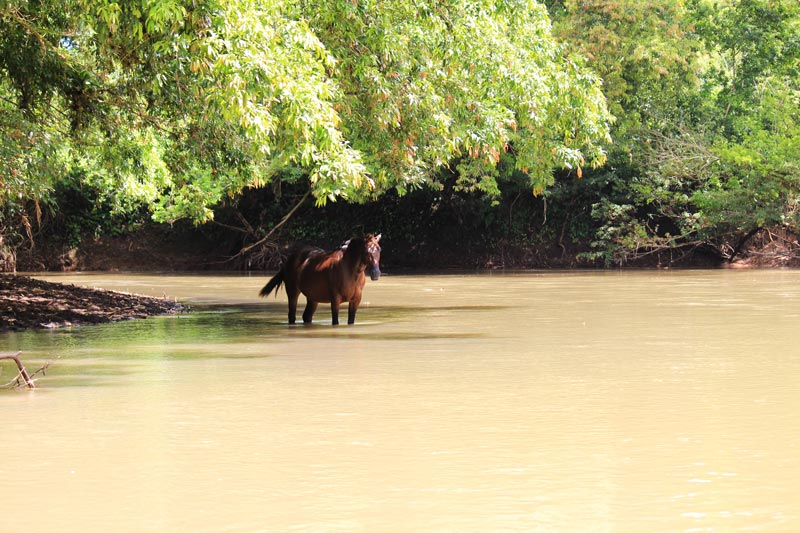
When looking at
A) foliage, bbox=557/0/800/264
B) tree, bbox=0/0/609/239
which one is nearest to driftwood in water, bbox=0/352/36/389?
tree, bbox=0/0/609/239

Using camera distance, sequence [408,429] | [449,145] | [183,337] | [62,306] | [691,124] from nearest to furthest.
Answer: [408,429] < [183,337] < [449,145] < [62,306] < [691,124]

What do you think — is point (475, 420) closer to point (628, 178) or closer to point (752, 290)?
point (752, 290)

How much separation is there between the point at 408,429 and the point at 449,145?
10.8m

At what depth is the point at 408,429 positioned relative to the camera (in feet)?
28.0

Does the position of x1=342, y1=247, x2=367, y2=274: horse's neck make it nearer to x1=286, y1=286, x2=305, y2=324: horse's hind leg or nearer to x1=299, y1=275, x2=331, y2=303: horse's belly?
x1=299, y1=275, x2=331, y2=303: horse's belly

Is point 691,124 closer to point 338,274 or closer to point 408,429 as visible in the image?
point 338,274

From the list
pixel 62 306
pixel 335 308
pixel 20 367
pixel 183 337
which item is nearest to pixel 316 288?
pixel 335 308

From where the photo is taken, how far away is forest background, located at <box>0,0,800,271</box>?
57.2 ft

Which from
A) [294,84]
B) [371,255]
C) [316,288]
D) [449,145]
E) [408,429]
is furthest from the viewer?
[449,145]

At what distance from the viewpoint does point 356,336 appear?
16.4 m

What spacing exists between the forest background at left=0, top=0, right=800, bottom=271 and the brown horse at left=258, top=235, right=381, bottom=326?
1757mm

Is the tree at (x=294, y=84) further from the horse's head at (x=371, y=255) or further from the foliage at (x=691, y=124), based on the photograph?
the foliage at (x=691, y=124)

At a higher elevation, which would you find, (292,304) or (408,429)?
(292,304)

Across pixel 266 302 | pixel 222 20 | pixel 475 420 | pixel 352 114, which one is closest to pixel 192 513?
pixel 475 420
